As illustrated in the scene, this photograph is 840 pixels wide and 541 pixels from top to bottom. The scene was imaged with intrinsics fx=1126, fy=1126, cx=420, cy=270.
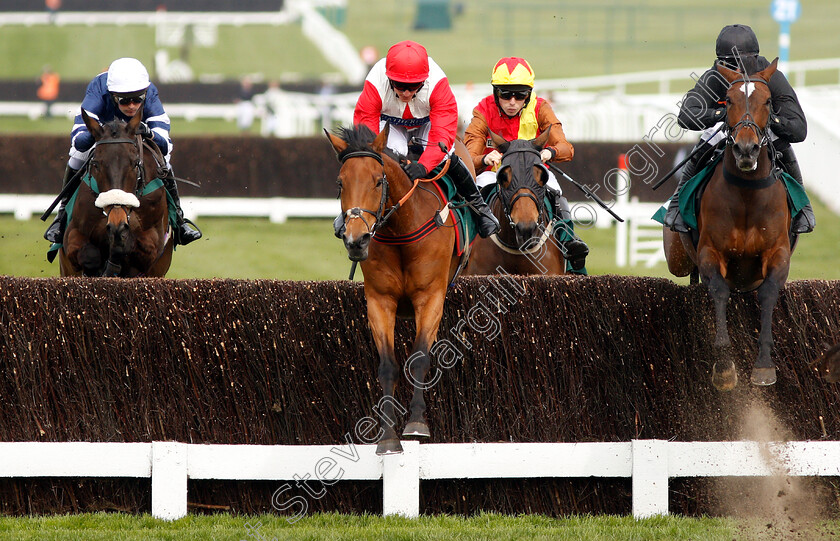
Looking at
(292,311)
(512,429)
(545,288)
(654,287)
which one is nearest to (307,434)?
(292,311)

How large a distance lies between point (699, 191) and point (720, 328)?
40.1 inches

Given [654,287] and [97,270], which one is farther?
[97,270]

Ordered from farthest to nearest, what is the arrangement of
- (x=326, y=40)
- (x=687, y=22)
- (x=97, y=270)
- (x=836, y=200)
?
(x=687, y=22) < (x=326, y=40) < (x=836, y=200) < (x=97, y=270)

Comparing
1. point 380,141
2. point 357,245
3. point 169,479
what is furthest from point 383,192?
point 169,479

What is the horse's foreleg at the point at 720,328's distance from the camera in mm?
5957

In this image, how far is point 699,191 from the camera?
6.68 meters

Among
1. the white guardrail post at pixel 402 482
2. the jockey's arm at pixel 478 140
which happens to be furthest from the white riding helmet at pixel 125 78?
the white guardrail post at pixel 402 482

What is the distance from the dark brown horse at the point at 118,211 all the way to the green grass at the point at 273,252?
204 inches

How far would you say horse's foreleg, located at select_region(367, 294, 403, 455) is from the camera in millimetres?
5516

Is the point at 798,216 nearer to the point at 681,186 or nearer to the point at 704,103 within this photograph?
the point at 681,186

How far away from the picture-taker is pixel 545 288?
616cm

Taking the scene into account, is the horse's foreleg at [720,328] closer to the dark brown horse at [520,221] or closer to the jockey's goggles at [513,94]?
the dark brown horse at [520,221]

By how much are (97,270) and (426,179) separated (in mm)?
2717

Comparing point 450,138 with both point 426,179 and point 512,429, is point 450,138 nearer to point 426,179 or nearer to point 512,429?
point 426,179
